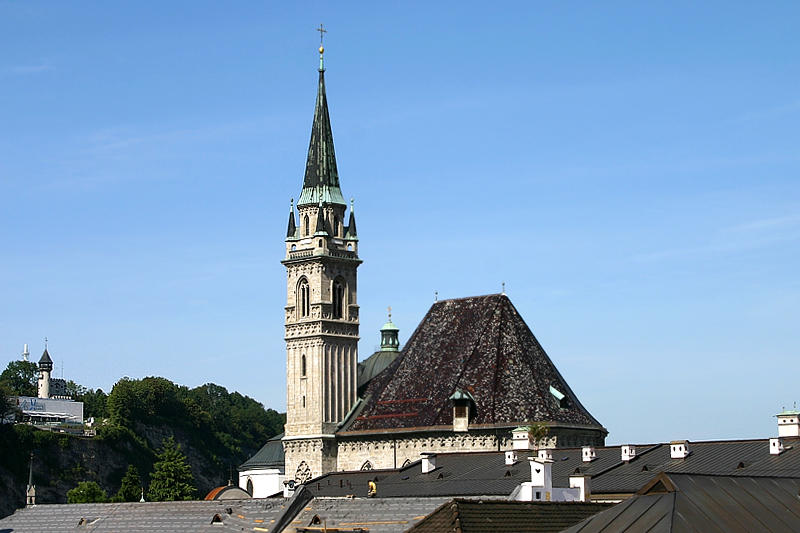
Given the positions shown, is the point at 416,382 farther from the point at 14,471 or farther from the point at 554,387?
the point at 14,471

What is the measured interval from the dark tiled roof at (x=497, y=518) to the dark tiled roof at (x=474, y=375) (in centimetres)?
5179

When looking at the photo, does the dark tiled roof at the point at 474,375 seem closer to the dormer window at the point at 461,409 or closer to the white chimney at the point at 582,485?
the dormer window at the point at 461,409

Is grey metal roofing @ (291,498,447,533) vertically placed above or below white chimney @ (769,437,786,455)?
below

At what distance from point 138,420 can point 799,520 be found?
6182 inches

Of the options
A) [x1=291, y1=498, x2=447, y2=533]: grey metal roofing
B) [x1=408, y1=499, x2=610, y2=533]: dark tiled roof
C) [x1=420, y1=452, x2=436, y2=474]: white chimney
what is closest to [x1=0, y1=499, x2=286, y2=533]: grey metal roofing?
[x1=291, y1=498, x2=447, y2=533]: grey metal roofing

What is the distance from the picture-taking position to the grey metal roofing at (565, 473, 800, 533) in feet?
107

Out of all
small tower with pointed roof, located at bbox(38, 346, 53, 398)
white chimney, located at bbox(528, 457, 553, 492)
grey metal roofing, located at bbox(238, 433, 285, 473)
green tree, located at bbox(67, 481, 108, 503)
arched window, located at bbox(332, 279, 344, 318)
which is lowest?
white chimney, located at bbox(528, 457, 553, 492)

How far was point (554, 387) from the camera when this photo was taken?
9569 centimetres

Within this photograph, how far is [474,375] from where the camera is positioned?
96500mm

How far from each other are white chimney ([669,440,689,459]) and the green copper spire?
129 ft

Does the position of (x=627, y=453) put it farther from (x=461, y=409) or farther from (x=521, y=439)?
(x=461, y=409)

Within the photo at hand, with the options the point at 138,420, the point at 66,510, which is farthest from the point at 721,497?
the point at 138,420

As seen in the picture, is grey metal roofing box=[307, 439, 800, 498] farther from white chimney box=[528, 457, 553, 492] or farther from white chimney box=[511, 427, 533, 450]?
white chimney box=[528, 457, 553, 492]

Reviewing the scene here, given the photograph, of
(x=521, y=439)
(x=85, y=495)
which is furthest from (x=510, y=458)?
(x=85, y=495)
